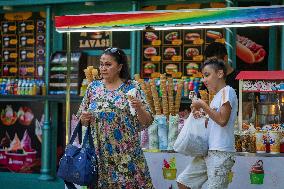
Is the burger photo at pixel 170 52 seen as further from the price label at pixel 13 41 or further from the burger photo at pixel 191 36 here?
Answer: the price label at pixel 13 41

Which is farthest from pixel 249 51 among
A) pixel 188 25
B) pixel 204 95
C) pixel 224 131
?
pixel 224 131

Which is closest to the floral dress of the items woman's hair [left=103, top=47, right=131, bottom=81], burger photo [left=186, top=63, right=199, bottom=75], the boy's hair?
woman's hair [left=103, top=47, right=131, bottom=81]

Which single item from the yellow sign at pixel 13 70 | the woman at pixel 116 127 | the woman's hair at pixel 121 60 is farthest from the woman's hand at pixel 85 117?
the yellow sign at pixel 13 70

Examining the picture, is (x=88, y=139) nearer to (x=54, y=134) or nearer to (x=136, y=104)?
(x=136, y=104)

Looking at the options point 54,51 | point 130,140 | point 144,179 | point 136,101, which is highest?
point 54,51

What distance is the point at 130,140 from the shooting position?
5.24m

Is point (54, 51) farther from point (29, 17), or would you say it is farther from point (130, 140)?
point (130, 140)

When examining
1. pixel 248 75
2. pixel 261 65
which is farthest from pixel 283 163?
pixel 261 65

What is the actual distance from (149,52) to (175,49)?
1.32 feet

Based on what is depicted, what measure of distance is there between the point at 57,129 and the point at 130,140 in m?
4.54

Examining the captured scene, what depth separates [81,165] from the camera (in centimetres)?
514

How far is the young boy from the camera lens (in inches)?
213

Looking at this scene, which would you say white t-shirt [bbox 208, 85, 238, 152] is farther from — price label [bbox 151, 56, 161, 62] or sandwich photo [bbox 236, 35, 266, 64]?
price label [bbox 151, 56, 161, 62]

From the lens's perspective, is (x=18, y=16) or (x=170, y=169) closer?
(x=170, y=169)
